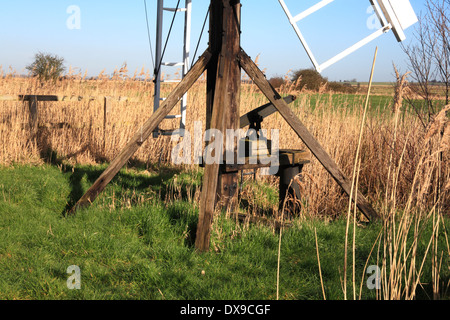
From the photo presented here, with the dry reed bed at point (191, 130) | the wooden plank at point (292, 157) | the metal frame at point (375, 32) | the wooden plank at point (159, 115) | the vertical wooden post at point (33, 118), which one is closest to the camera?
the metal frame at point (375, 32)

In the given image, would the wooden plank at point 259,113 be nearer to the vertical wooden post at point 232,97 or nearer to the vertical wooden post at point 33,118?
the vertical wooden post at point 232,97

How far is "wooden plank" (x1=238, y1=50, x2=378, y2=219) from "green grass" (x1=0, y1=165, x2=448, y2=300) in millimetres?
446

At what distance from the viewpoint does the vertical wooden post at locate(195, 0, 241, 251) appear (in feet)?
12.3

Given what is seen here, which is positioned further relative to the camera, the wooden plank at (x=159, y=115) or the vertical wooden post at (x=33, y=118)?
the vertical wooden post at (x=33, y=118)

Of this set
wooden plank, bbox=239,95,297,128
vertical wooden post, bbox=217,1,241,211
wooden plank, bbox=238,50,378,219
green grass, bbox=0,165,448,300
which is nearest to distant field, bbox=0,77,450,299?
green grass, bbox=0,165,448,300

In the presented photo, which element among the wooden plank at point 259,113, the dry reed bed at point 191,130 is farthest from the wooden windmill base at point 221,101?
the dry reed bed at point 191,130

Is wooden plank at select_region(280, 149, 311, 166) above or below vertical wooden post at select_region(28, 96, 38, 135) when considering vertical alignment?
below

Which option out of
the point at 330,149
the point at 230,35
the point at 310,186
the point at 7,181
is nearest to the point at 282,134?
the point at 330,149

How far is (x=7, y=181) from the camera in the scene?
5828 mm

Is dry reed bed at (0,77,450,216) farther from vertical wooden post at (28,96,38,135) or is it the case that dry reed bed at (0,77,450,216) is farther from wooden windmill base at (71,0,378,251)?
wooden windmill base at (71,0,378,251)

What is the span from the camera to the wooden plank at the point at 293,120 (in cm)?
416

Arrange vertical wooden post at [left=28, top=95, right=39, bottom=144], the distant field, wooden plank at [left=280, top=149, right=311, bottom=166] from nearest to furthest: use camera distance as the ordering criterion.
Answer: the distant field → wooden plank at [left=280, top=149, right=311, bottom=166] → vertical wooden post at [left=28, top=95, right=39, bottom=144]
